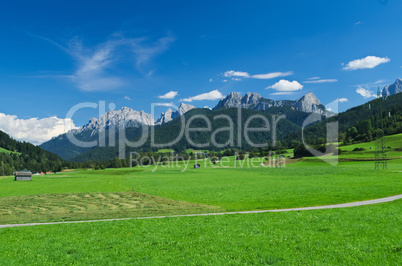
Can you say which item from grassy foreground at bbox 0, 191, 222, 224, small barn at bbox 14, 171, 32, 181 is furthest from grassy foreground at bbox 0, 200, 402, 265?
small barn at bbox 14, 171, 32, 181

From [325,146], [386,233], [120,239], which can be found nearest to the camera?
[386,233]

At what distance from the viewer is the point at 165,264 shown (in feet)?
43.4

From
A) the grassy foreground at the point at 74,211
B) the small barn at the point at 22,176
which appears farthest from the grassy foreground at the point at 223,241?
the small barn at the point at 22,176

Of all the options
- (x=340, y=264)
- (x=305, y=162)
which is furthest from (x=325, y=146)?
(x=340, y=264)

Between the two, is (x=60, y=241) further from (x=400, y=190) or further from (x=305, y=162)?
(x=305, y=162)

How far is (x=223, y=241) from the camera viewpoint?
639 inches

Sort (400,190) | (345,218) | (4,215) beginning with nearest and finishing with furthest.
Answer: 1. (345,218)
2. (4,215)
3. (400,190)

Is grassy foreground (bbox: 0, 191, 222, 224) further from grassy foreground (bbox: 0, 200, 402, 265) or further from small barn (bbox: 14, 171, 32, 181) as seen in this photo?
small barn (bbox: 14, 171, 32, 181)

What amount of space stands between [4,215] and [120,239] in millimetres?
24138

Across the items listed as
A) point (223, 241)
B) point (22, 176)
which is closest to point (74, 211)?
point (223, 241)

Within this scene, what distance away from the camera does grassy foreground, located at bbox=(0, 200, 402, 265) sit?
1325 cm

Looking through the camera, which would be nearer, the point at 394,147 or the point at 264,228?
the point at 264,228

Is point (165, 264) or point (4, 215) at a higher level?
point (165, 264)

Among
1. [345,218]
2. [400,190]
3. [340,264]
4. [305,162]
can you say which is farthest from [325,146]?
[340,264]
